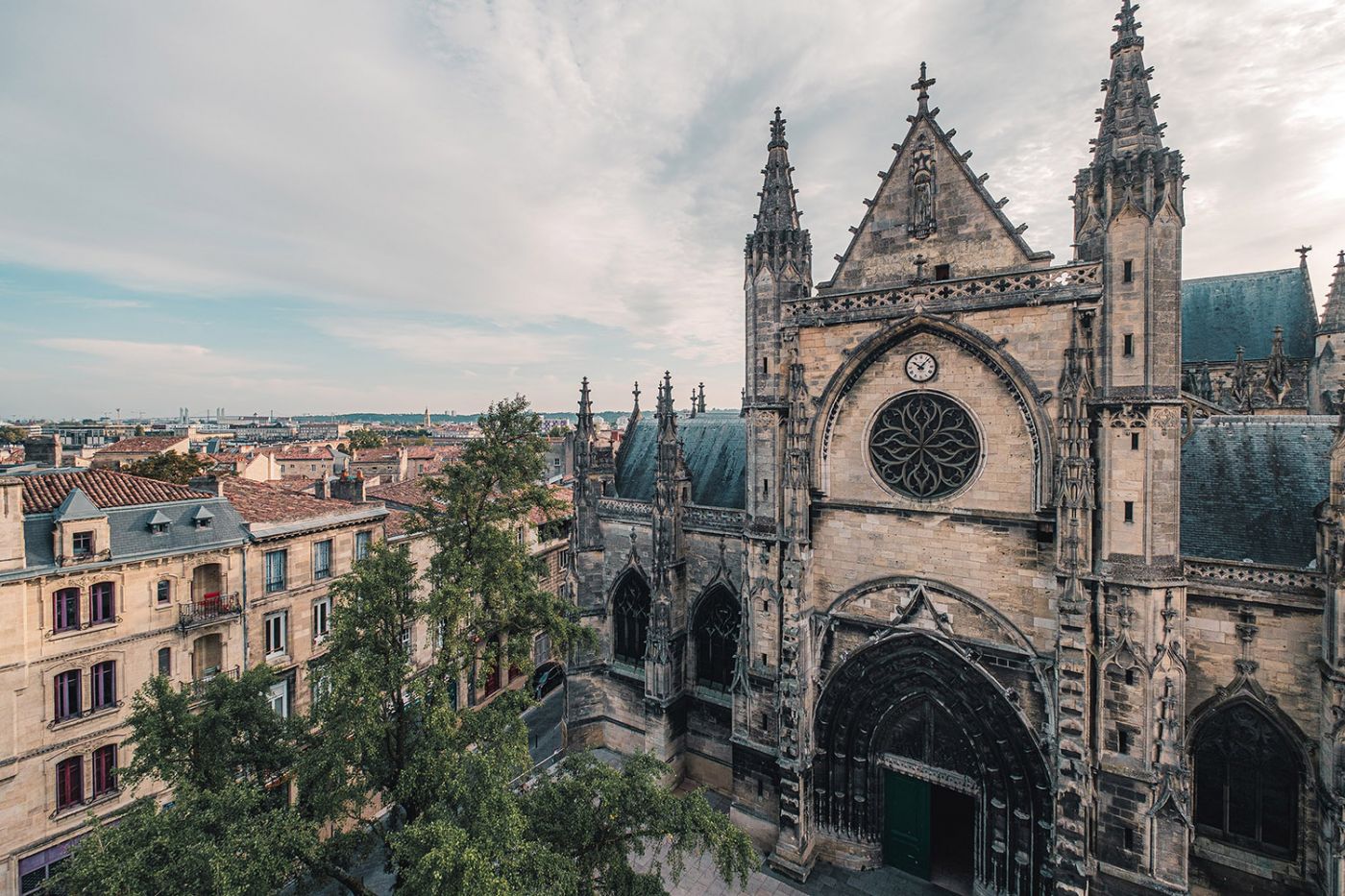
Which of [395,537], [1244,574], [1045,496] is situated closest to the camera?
[1244,574]

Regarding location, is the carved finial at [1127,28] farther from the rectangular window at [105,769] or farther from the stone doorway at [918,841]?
the rectangular window at [105,769]

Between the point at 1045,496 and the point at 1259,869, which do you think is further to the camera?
the point at 1045,496

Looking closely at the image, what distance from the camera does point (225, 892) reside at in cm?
885

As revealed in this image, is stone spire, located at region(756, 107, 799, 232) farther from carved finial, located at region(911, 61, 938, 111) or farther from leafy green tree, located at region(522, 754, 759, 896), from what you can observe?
leafy green tree, located at region(522, 754, 759, 896)

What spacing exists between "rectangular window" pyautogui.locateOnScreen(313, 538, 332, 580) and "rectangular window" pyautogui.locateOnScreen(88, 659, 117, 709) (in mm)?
6322

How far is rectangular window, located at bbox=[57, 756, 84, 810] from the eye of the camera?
17.2 m

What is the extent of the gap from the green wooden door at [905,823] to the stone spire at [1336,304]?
23.3 meters

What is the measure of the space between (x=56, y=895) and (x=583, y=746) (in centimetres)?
1552

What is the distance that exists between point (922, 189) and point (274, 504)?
26039 mm

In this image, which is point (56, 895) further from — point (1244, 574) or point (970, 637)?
point (1244, 574)

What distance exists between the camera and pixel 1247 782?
14273 mm

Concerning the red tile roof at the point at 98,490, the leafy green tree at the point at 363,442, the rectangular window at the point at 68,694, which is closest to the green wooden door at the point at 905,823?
the rectangular window at the point at 68,694

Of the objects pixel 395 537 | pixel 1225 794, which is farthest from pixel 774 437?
pixel 395 537

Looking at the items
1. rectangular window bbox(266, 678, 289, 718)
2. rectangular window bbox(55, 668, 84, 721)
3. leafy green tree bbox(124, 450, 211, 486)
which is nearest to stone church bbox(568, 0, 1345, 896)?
rectangular window bbox(266, 678, 289, 718)
